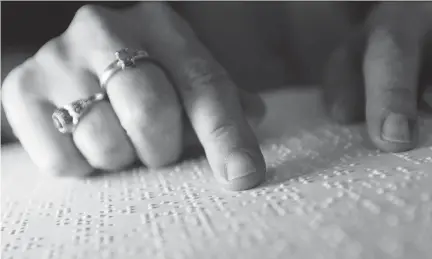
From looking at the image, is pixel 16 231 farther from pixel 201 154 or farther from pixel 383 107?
pixel 383 107

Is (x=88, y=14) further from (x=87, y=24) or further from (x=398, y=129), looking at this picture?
(x=398, y=129)

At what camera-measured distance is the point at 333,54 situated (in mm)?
528

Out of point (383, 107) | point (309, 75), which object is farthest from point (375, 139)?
point (309, 75)

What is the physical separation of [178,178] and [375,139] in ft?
0.53

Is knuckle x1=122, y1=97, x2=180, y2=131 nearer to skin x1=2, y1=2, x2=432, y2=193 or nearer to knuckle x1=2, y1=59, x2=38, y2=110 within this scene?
skin x1=2, y1=2, x2=432, y2=193

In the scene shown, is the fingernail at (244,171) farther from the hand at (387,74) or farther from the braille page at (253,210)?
the hand at (387,74)

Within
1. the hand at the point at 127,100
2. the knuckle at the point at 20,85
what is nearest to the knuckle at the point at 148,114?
the hand at the point at 127,100

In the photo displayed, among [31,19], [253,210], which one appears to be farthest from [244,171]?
[31,19]

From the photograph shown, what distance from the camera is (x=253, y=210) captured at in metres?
0.29

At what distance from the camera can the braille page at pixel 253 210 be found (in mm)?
234

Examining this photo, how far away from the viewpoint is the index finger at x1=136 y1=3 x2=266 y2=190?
1.08 feet

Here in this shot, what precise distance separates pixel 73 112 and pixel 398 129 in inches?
10.2

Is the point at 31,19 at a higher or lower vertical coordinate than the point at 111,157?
higher

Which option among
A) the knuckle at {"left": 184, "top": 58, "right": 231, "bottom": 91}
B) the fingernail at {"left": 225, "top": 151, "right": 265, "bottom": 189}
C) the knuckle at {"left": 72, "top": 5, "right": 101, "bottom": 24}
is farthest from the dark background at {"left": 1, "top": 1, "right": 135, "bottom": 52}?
the fingernail at {"left": 225, "top": 151, "right": 265, "bottom": 189}
